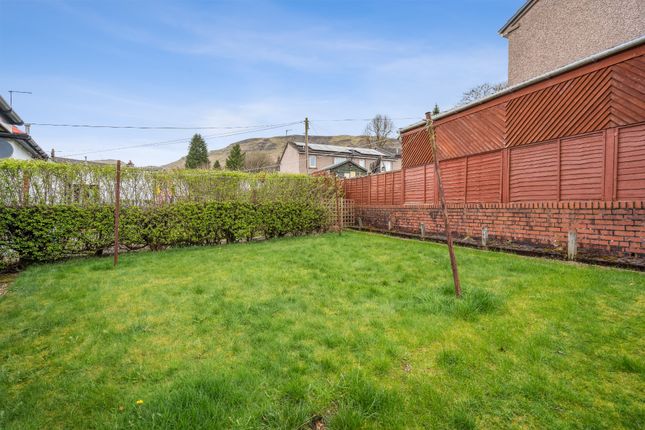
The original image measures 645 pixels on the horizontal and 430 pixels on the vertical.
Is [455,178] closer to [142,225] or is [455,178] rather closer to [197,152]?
[142,225]

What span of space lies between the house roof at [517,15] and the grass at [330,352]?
1517cm

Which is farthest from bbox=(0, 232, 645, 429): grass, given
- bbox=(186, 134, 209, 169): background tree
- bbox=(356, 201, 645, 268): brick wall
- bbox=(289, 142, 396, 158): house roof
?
bbox=(186, 134, 209, 169): background tree

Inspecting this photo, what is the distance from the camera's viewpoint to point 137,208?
7934mm

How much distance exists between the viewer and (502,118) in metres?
7.69

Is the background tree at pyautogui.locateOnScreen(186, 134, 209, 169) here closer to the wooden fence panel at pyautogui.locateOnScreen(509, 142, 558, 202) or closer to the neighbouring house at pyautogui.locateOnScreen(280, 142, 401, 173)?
the neighbouring house at pyautogui.locateOnScreen(280, 142, 401, 173)

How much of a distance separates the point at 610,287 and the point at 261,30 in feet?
57.3

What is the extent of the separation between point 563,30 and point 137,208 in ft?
58.8

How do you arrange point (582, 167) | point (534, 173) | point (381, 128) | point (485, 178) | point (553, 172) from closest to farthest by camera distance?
point (582, 167), point (553, 172), point (534, 173), point (485, 178), point (381, 128)

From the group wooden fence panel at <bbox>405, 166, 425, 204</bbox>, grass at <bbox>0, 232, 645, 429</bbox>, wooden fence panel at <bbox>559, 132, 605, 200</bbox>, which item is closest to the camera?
grass at <bbox>0, 232, 645, 429</bbox>

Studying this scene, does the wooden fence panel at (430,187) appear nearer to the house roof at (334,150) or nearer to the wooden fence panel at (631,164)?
the wooden fence panel at (631,164)

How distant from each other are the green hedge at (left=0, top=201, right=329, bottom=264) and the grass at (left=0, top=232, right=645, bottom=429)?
2.46 m

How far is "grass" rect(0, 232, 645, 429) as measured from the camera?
70.7 inches

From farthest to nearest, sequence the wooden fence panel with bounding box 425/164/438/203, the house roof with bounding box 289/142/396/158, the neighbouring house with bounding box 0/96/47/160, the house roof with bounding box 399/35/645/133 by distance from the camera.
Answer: the house roof with bounding box 289/142/396/158, the wooden fence panel with bounding box 425/164/438/203, the neighbouring house with bounding box 0/96/47/160, the house roof with bounding box 399/35/645/133

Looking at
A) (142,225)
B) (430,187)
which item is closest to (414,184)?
(430,187)
